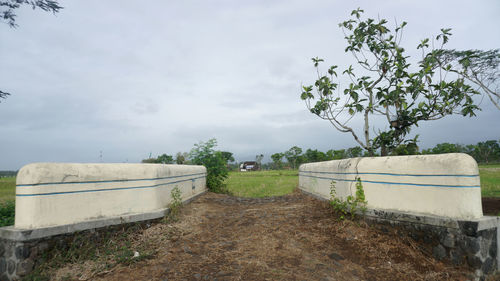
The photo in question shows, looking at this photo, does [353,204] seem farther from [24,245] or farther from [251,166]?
[251,166]

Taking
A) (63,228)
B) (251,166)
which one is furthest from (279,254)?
(251,166)

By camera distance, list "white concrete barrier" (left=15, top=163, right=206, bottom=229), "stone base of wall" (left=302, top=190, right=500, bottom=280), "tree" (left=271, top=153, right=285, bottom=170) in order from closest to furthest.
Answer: "stone base of wall" (left=302, top=190, right=500, bottom=280) < "white concrete barrier" (left=15, top=163, right=206, bottom=229) < "tree" (left=271, top=153, right=285, bottom=170)

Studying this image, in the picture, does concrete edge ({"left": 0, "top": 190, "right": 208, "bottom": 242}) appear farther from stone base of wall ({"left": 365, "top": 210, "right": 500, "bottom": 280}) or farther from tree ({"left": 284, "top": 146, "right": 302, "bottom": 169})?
tree ({"left": 284, "top": 146, "right": 302, "bottom": 169})

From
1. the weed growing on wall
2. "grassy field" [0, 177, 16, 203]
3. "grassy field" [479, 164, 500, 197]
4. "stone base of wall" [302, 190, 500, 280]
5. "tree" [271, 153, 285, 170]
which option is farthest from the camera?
"tree" [271, 153, 285, 170]

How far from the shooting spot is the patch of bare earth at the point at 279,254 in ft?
14.1

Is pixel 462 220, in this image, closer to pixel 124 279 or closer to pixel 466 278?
pixel 466 278

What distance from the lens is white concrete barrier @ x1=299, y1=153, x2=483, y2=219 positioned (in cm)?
443

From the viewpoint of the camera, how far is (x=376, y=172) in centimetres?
595

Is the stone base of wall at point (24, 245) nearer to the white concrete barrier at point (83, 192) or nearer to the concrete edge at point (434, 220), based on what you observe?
the white concrete barrier at point (83, 192)

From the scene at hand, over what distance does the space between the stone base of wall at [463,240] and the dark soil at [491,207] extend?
501 centimetres

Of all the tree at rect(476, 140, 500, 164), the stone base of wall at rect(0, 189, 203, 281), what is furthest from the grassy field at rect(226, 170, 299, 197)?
the tree at rect(476, 140, 500, 164)

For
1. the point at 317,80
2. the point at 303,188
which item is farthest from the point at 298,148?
the point at 317,80

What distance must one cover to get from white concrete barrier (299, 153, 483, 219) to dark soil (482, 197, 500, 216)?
5007 mm

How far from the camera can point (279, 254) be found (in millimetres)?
4961
